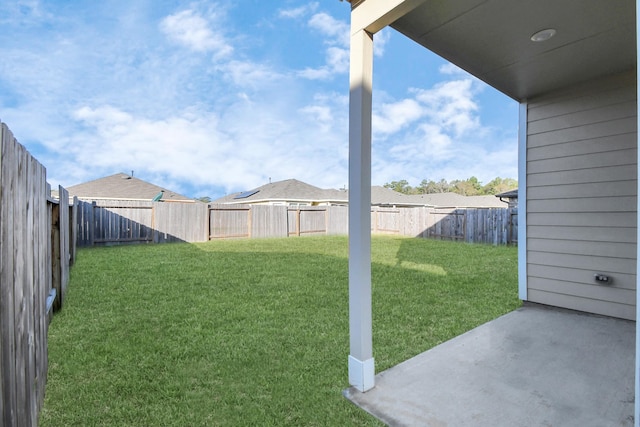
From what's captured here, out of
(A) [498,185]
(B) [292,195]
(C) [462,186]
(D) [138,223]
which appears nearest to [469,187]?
(C) [462,186]

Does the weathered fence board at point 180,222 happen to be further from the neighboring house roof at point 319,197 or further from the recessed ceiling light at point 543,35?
the recessed ceiling light at point 543,35

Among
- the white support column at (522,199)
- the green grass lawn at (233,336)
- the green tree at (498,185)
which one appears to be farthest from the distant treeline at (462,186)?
A: the green grass lawn at (233,336)

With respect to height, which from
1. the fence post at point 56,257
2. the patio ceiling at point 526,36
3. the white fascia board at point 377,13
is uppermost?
the patio ceiling at point 526,36

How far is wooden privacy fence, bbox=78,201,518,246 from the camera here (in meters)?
9.60

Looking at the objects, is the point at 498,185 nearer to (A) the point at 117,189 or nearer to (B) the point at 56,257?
(A) the point at 117,189

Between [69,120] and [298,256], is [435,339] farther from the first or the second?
[69,120]

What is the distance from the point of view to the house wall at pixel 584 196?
312 centimetres

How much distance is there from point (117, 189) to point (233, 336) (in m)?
17.1

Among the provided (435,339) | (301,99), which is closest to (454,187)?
(301,99)

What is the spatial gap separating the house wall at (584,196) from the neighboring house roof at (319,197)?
16540 mm

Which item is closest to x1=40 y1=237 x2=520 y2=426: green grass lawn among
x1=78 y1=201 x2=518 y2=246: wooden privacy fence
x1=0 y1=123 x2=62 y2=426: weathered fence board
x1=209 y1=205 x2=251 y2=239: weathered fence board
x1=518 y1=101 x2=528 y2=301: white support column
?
x1=518 y1=101 x2=528 y2=301: white support column

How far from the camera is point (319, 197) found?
21.1 m

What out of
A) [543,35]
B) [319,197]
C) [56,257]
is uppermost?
[543,35]

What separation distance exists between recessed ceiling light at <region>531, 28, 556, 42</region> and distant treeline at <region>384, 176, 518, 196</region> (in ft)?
122
